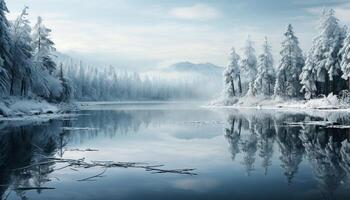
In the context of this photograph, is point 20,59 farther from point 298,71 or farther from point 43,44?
point 298,71

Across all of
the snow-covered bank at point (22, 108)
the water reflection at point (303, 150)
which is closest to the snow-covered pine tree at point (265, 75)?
the snow-covered bank at point (22, 108)

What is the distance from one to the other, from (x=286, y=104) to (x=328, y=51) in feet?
38.6

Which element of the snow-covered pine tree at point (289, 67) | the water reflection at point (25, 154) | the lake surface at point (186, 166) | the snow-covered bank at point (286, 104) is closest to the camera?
the lake surface at point (186, 166)

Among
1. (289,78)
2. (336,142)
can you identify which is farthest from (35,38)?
(336,142)

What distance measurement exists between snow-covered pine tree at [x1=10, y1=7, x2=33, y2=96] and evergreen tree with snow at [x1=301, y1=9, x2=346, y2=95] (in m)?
43.2

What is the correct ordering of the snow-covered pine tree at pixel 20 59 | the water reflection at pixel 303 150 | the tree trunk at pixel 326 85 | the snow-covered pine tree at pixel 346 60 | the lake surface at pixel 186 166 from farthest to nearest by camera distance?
the tree trunk at pixel 326 85
the snow-covered pine tree at pixel 346 60
the snow-covered pine tree at pixel 20 59
the water reflection at pixel 303 150
the lake surface at pixel 186 166

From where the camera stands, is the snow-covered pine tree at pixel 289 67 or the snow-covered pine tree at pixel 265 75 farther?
the snow-covered pine tree at pixel 265 75

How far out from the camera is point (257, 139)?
2456 centimetres

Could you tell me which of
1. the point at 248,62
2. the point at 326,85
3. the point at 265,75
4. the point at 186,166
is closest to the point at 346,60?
the point at 326,85

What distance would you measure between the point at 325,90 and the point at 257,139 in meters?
49.6

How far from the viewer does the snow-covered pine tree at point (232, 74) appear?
90.0 m

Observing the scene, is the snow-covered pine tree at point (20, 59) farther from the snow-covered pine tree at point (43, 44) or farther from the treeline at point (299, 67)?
the treeline at point (299, 67)

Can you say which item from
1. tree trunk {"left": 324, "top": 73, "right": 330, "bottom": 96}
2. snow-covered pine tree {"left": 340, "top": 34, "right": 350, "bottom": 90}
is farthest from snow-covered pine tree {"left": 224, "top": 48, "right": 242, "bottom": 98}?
snow-covered pine tree {"left": 340, "top": 34, "right": 350, "bottom": 90}

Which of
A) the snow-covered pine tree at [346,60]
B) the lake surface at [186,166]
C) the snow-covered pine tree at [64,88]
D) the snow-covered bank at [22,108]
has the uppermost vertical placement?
the snow-covered pine tree at [346,60]
